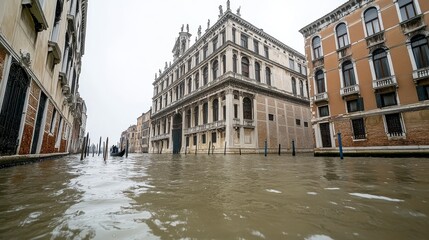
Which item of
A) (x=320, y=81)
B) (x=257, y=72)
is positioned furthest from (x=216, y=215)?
(x=257, y=72)

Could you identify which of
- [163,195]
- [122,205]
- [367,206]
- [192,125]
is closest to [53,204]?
[122,205]

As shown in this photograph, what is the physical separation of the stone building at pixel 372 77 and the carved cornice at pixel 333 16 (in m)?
0.06

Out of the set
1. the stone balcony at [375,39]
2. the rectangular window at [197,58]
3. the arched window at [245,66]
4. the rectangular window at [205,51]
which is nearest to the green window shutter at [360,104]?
the stone balcony at [375,39]

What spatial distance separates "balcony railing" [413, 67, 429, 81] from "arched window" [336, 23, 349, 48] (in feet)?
15.4

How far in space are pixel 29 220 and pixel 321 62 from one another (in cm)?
1741

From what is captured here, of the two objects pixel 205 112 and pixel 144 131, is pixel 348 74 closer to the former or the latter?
pixel 205 112

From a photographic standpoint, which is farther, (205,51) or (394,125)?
(205,51)

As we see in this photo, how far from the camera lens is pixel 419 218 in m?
1.34

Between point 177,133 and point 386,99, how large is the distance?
2223cm

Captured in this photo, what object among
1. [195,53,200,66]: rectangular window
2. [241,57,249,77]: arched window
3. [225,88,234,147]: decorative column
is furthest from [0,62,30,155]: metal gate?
[195,53,200,66]: rectangular window

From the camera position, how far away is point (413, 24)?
11.1 metres

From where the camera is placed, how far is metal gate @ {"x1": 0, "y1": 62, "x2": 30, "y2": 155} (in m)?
4.53

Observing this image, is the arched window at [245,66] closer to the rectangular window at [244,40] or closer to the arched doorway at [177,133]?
the rectangular window at [244,40]

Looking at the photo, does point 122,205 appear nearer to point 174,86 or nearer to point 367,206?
point 367,206
